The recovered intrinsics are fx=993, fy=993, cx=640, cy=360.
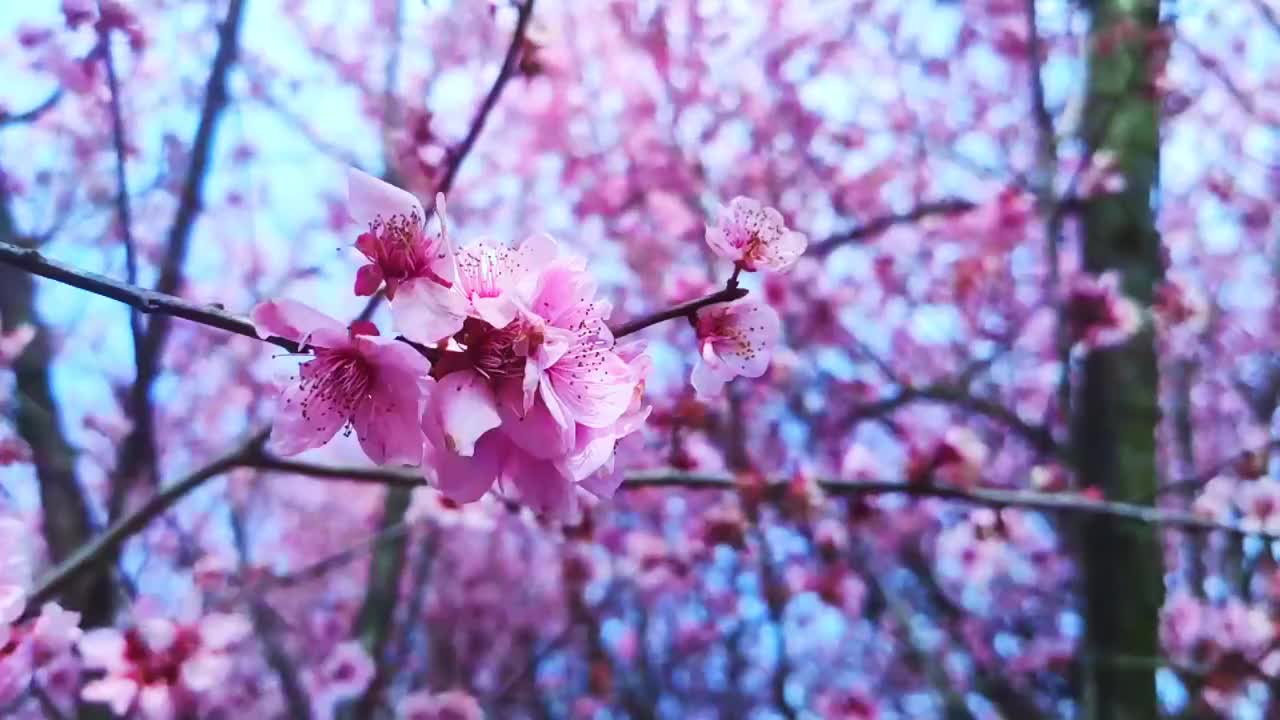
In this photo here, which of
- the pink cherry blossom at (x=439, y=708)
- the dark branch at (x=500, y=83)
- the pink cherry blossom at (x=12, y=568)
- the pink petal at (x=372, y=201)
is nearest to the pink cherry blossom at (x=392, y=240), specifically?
the pink petal at (x=372, y=201)

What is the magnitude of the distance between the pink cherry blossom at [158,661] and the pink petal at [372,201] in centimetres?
173

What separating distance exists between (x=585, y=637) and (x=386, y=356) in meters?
5.18

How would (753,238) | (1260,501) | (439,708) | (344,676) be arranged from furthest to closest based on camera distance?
(1260,501)
(344,676)
(439,708)
(753,238)

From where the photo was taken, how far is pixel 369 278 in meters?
1.01

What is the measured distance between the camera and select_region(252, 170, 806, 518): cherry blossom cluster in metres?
0.97

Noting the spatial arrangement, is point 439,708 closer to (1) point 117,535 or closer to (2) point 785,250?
(1) point 117,535

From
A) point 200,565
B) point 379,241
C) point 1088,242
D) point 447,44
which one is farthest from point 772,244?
point 447,44

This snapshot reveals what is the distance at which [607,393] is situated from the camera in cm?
105

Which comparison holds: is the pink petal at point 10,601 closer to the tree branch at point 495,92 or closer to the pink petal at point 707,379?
the tree branch at point 495,92

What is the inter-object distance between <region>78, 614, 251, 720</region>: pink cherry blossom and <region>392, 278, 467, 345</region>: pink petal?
179 cm

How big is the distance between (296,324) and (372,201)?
150mm

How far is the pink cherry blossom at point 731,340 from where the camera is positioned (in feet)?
3.97

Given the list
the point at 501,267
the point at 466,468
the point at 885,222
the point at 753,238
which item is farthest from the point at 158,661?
the point at 885,222

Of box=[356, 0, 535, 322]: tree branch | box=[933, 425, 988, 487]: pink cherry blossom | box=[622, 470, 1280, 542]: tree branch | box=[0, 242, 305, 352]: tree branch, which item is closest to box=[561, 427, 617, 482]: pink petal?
box=[0, 242, 305, 352]: tree branch
